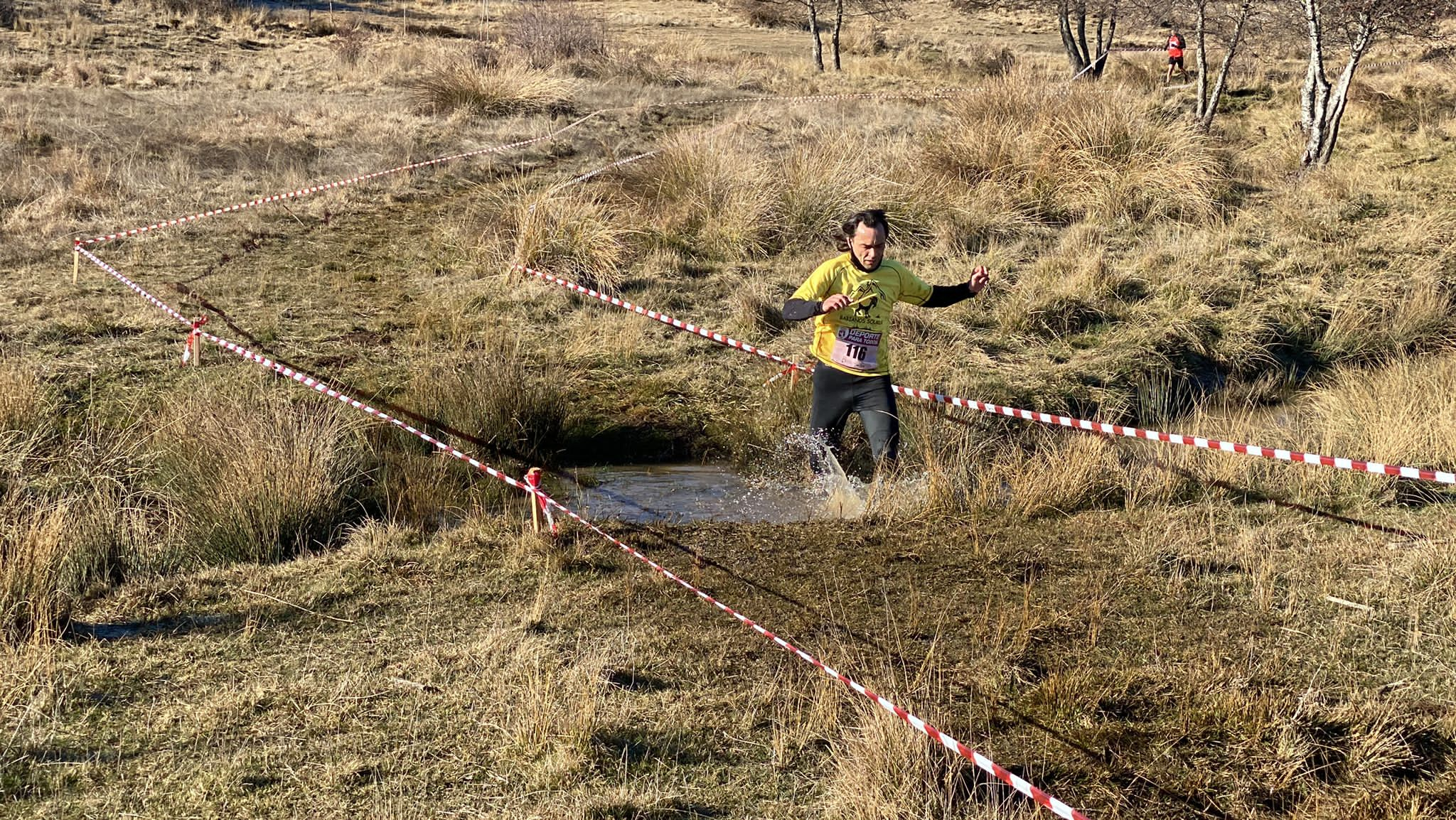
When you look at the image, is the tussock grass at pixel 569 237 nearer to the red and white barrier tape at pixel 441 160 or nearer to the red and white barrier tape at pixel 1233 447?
the red and white barrier tape at pixel 441 160

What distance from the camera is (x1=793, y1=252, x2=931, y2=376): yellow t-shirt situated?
7004 millimetres

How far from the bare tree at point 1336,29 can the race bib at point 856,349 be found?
34.1ft

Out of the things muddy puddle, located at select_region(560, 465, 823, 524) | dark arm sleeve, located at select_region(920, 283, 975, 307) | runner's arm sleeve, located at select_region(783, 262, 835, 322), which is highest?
runner's arm sleeve, located at select_region(783, 262, 835, 322)

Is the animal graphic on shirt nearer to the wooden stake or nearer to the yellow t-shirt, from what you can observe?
the yellow t-shirt

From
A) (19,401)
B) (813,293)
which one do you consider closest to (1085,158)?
(813,293)

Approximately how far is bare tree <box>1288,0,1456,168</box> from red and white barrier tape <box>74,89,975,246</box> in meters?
4.15

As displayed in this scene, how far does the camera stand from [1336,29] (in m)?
17.6

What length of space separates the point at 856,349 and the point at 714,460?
1.79m

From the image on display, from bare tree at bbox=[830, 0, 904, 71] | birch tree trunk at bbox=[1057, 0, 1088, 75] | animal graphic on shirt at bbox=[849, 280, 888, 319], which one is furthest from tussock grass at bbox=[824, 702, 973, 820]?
bare tree at bbox=[830, 0, 904, 71]

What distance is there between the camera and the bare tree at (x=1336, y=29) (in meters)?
15.4

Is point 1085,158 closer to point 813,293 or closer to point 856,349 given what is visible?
point 856,349

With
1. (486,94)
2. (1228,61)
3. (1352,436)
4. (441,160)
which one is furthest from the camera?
(1228,61)

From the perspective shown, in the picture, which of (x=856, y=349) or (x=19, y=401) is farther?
(x=19, y=401)

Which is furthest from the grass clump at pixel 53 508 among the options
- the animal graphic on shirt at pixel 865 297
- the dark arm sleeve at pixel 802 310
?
the animal graphic on shirt at pixel 865 297
